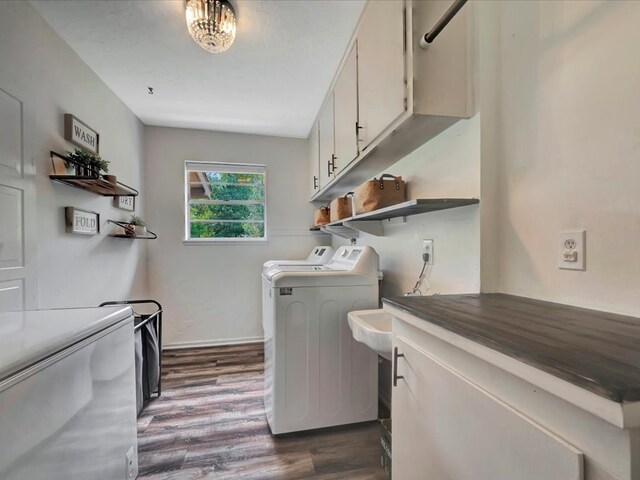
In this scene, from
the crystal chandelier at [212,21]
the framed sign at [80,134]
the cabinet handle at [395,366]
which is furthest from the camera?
the framed sign at [80,134]

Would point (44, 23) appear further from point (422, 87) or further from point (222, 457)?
point (222, 457)

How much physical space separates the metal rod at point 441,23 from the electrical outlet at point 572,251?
2.57 ft

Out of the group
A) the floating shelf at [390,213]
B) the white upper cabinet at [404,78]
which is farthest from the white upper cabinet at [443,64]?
the floating shelf at [390,213]

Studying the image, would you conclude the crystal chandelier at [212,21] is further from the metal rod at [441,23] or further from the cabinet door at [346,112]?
the metal rod at [441,23]

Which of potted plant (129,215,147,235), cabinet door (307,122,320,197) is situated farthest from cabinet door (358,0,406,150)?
potted plant (129,215,147,235)

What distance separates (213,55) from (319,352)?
78.6 inches

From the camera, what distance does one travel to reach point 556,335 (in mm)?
601

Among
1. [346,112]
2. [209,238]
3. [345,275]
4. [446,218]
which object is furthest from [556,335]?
[209,238]

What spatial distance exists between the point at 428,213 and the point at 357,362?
38.9 inches

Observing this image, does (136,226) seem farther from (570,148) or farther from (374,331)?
(570,148)

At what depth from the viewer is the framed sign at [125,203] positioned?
7.83ft

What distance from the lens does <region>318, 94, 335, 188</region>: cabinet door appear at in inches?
87.4

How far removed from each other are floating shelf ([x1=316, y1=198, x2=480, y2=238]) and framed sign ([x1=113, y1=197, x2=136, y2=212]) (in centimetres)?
177

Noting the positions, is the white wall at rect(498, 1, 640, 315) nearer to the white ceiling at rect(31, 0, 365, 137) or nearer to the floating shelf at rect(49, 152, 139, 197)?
the white ceiling at rect(31, 0, 365, 137)
